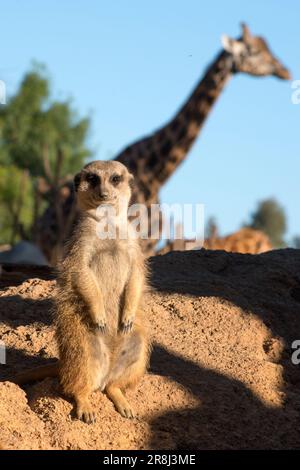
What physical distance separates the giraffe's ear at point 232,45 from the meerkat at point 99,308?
908 cm

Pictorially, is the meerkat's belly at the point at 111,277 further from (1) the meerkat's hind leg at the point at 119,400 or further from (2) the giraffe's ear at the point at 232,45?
(2) the giraffe's ear at the point at 232,45

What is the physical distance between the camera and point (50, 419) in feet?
13.7

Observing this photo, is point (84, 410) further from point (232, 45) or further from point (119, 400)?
point (232, 45)

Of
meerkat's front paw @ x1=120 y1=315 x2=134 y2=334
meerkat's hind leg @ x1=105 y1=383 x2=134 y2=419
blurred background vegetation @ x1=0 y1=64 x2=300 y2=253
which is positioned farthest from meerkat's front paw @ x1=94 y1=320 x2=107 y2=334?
blurred background vegetation @ x1=0 y1=64 x2=300 y2=253

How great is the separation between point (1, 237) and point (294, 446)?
19.0 m

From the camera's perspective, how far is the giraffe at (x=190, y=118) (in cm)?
1345

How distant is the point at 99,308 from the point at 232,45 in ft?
32.1

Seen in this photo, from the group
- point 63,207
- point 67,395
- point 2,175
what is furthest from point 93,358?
point 2,175

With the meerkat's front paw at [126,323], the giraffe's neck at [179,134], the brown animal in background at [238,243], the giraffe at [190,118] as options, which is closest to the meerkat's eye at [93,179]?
the meerkat's front paw at [126,323]

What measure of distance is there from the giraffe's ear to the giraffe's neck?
0.12 meters

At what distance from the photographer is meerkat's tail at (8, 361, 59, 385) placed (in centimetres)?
452

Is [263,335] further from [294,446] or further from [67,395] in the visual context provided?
[67,395]

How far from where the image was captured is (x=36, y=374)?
14.9 feet
